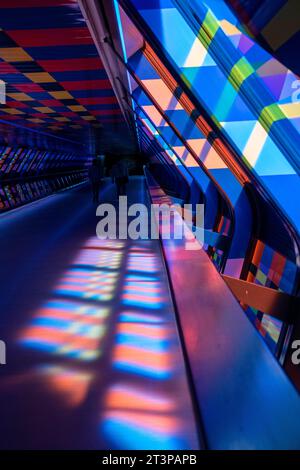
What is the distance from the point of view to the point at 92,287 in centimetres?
336

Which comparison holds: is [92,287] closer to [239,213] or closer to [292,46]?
[292,46]

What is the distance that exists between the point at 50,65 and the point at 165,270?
4139 mm

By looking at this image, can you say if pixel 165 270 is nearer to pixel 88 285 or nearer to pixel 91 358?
pixel 88 285

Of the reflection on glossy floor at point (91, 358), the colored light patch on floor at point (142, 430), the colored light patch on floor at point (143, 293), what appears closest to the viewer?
→ the colored light patch on floor at point (142, 430)

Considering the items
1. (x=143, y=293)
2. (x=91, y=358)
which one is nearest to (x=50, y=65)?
(x=143, y=293)

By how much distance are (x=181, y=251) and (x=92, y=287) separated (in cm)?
95

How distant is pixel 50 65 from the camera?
20.7ft

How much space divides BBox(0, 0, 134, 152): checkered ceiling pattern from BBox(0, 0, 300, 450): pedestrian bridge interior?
0.12 ft

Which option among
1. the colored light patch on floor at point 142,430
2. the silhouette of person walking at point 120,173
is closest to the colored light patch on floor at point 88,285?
the colored light patch on floor at point 142,430

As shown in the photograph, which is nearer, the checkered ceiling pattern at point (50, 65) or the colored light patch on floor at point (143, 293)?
Answer: the colored light patch on floor at point (143, 293)

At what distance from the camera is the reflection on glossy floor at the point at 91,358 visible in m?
1.51

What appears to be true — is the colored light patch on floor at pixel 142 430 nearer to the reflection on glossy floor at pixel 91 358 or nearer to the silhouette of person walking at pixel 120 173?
the reflection on glossy floor at pixel 91 358
